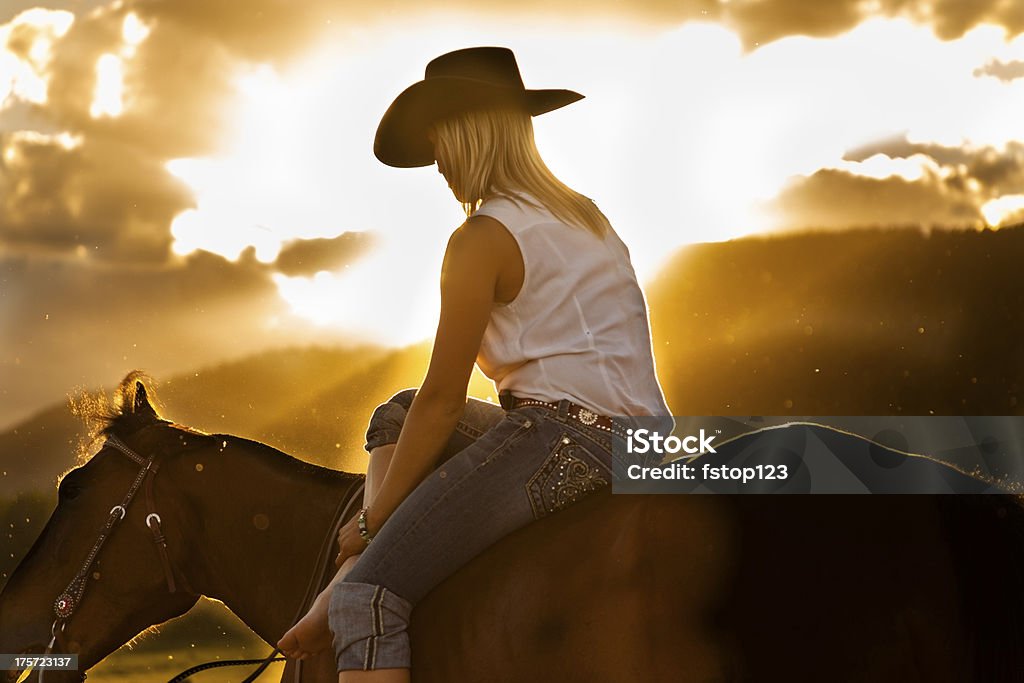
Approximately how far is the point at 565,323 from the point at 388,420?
886mm

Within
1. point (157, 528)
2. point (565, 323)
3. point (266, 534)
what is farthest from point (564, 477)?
point (157, 528)

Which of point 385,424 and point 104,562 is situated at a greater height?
point 385,424

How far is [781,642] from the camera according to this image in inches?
132

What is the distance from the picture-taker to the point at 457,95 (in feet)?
13.3

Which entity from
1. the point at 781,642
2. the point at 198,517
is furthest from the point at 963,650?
the point at 198,517

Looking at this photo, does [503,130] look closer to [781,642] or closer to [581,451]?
[581,451]

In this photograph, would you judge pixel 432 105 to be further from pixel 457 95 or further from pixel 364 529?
pixel 364 529

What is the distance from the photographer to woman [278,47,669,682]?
3678mm

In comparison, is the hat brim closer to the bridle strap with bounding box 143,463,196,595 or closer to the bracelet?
the bracelet

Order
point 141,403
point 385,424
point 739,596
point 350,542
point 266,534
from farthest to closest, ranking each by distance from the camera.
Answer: point 141,403
point 266,534
point 385,424
point 350,542
point 739,596

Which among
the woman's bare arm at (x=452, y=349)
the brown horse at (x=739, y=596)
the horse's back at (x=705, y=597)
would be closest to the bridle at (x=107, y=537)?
the brown horse at (x=739, y=596)

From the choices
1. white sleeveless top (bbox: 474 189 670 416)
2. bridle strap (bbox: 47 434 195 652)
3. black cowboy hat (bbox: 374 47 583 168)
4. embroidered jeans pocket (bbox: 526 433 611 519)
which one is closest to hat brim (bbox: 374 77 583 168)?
black cowboy hat (bbox: 374 47 583 168)

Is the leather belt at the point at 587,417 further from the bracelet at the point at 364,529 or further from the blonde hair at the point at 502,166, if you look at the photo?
the bracelet at the point at 364,529

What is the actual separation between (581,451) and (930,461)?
3.97 ft
